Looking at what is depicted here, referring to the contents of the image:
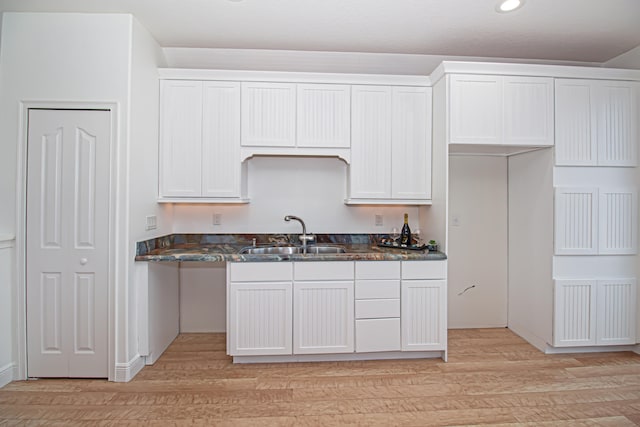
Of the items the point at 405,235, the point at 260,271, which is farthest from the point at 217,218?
the point at 405,235

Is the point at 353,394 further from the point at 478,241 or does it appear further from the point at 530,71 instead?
the point at 530,71

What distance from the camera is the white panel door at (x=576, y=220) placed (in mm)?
2988

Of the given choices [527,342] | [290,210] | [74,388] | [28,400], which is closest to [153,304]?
[74,388]

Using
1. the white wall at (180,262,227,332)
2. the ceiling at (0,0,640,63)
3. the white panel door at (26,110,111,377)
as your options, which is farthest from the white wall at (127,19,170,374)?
the white wall at (180,262,227,332)

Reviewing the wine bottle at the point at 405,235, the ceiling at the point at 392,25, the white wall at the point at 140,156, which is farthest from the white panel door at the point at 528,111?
the white wall at the point at 140,156

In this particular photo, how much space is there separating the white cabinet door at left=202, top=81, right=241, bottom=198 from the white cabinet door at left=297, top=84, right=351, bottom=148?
516mm

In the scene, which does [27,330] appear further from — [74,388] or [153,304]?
[153,304]

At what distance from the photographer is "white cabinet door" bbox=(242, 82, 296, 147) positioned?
308 cm

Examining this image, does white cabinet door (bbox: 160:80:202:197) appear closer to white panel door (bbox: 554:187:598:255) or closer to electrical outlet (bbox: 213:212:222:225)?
electrical outlet (bbox: 213:212:222:225)

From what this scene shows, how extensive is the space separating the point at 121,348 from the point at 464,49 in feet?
11.7

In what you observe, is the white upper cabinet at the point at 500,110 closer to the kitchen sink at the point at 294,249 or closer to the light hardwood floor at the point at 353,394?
the kitchen sink at the point at 294,249

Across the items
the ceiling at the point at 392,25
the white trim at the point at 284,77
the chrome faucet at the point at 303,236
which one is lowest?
the chrome faucet at the point at 303,236

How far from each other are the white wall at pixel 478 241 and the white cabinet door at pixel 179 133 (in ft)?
7.72

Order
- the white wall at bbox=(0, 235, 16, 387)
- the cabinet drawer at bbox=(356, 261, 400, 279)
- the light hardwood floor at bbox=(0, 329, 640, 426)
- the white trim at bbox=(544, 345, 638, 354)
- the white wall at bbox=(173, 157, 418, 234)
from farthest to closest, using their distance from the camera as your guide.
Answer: the white wall at bbox=(173, 157, 418, 234), the white trim at bbox=(544, 345, 638, 354), the cabinet drawer at bbox=(356, 261, 400, 279), the white wall at bbox=(0, 235, 16, 387), the light hardwood floor at bbox=(0, 329, 640, 426)
